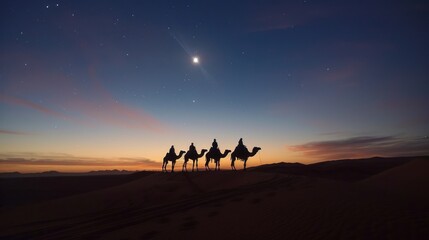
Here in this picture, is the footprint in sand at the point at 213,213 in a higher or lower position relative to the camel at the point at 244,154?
lower

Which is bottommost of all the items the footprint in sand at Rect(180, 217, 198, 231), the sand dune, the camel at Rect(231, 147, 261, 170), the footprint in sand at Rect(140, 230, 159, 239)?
the footprint in sand at Rect(140, 230, 159, 239)

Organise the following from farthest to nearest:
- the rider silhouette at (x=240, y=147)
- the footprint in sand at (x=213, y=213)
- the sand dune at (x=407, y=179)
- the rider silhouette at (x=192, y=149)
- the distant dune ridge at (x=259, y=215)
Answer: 1. the rider silhouette at (x=192, y=149)
2. the rider silhouette at (x=240, y=147)
3. the sand dune at (x=407, y=179)
4. the footprint in sand at (x=213, y=213)
5. the distant dune ridge at (x=259, y=215)

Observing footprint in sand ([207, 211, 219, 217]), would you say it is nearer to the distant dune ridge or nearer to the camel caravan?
the distant dune ridge

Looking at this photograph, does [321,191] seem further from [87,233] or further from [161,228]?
[87,233]

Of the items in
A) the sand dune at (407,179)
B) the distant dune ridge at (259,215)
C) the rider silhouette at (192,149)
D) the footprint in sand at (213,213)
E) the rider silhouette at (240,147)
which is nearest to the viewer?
the distant dune ridge at (259,215)

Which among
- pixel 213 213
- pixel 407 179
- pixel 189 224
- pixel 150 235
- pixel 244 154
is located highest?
pixel 244 154

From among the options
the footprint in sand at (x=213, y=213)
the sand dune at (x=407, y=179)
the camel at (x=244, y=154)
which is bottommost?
the footprint in sand at (x=213, y=213)

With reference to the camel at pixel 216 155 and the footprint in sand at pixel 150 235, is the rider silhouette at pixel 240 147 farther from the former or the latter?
the footprint in sand at pixel 150 235

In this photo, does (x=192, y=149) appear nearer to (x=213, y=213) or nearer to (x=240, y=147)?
(x=240, y=147)

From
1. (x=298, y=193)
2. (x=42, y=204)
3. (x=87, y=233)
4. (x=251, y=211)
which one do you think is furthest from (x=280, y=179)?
(x=42, y=204)

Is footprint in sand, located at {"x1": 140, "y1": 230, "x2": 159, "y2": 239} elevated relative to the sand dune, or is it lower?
lower

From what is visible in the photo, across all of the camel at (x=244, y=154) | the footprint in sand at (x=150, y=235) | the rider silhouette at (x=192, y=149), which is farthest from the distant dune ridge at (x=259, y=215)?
the rider silhouette at (x=192, y=149)

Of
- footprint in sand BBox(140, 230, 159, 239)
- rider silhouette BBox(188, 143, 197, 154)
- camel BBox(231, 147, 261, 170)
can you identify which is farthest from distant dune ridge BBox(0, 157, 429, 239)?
rider silhouette BBox(188, 143, 197, 154)

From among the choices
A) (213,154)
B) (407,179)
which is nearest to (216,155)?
(213,154)
